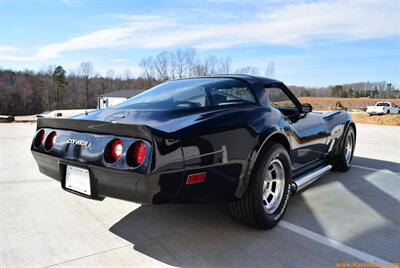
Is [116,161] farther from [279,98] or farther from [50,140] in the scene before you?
[279,98]

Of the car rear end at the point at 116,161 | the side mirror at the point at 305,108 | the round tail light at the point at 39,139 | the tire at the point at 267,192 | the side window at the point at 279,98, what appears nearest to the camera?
the car rear end at the point at 116,161

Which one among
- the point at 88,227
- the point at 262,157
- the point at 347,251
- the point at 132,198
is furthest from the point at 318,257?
the point at 88,227

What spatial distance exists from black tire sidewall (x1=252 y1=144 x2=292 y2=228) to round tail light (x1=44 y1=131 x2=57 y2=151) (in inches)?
65.3

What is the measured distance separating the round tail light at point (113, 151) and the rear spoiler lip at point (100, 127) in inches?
2.4

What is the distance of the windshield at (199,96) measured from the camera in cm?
258

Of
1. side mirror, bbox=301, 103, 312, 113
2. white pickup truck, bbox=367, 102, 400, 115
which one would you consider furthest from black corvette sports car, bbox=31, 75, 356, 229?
white pickup truck, bbox=367, 102, 400, 115

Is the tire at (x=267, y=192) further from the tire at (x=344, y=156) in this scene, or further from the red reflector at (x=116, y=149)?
the tire at (x=344, y=156)

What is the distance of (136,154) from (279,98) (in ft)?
6.68

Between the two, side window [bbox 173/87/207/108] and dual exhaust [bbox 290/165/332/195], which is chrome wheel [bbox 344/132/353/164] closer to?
dual exhaust [bbox 290/165/332/195]

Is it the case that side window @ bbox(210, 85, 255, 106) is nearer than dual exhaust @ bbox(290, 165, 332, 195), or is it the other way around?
side window @ bbox(210, 85, 255, 106)

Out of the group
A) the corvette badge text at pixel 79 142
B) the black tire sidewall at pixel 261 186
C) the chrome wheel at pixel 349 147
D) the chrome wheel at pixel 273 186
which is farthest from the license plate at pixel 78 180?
the chrome wheel at pixel 349 147

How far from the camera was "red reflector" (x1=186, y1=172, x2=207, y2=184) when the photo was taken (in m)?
1.87

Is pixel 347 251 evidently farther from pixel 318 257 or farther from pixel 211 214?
pixel 211 214

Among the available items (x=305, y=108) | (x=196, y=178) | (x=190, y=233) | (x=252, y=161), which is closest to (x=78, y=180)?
(x=196, y=178)
